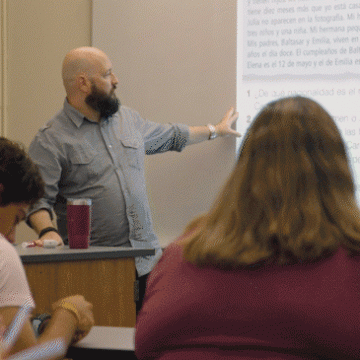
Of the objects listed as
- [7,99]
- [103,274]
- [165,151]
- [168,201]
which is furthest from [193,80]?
[103,274]

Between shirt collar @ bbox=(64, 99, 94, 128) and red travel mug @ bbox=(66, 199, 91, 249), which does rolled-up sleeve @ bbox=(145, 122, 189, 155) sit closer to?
shirt collar @ bbox=(64, 99, 94, 128)

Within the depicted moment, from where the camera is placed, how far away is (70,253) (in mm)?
2082

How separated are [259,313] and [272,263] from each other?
0.08 meters

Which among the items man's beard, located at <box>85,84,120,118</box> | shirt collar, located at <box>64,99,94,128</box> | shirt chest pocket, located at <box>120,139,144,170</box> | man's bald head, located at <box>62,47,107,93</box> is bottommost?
shirt chest pocket, located at <box>120,139,144,170</box>

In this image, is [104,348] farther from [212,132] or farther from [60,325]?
[212,132]

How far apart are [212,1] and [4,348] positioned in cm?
257

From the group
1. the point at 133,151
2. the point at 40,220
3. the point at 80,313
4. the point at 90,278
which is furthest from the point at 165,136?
the point at 80,313

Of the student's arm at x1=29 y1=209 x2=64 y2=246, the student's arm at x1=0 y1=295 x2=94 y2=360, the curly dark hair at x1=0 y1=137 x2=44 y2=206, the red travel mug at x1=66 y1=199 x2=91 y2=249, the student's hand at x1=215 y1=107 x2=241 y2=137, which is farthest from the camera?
the student's hand at x1=215 y1=107 x2=241 y2=137

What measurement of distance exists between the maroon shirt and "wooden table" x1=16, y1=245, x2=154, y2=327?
117cm

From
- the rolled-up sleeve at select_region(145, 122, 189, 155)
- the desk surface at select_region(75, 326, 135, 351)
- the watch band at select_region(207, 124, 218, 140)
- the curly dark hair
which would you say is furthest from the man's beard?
the desk surface at select_region(75, 326, 135, 351)

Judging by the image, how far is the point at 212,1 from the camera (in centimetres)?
323

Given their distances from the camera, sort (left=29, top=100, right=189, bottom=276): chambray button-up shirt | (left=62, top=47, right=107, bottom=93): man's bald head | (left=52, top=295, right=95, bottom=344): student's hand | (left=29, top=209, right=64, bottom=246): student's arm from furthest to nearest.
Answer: (left=62, top=47, right=107, bottom=93): man's bald head → (left=29, top=100, right=189, bottom=276): chambray button-up shirt → (left=29, top=209, right=64, bottom=246): student's arm → (left=52, top=295, right=95, bottom=344): student's hand

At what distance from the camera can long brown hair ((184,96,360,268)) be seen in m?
0.93

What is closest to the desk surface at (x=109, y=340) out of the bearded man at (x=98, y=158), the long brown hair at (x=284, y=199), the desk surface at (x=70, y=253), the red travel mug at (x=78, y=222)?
the long brown hair at (x=284, y=199)
